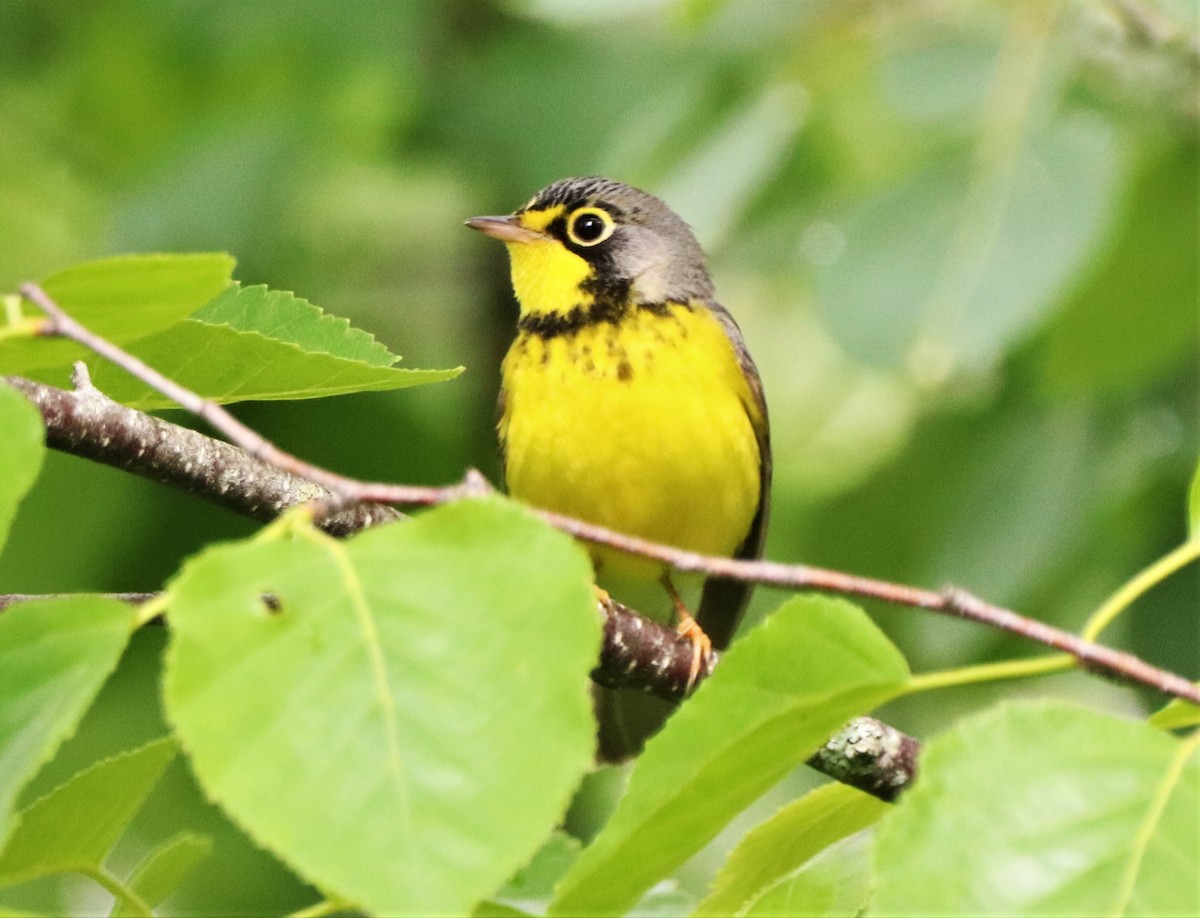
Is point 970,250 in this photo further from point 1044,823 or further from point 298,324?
point 1044,823

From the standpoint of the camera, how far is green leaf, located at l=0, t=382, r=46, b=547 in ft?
5.24

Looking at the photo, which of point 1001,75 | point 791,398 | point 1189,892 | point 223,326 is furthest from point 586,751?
point 791,398

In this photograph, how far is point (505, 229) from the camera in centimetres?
485

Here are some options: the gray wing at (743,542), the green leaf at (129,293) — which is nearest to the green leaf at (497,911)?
the green leaf at (129,293)

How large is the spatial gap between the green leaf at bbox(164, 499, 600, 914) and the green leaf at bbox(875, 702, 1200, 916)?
1.19 ft

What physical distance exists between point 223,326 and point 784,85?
11.2 feet

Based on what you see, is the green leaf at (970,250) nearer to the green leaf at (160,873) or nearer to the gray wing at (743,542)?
the gray wing at (743,542)

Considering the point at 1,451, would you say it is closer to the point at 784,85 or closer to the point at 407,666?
the point at 407,666

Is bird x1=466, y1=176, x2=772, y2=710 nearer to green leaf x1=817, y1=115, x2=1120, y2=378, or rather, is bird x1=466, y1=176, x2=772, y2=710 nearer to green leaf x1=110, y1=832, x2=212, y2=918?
green leaf x1=817, y1=115, x2=1120, y2=378

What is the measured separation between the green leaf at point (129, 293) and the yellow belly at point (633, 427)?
2642mm

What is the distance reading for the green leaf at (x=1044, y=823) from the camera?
1.62 meters

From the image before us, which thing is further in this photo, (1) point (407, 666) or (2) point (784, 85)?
(2) point (784, 85)

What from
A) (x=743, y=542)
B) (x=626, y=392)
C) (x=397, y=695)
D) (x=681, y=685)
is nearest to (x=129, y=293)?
(x=397, y=695)

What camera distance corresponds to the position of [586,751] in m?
1.52
